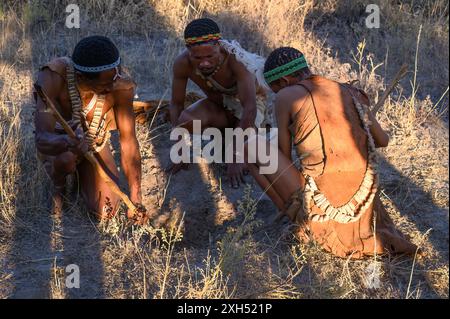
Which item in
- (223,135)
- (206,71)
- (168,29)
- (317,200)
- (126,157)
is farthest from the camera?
(168,29)

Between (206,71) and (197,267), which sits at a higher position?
(206,71)

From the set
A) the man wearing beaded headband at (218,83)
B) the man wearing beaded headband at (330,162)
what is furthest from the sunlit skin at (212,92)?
the man wearing beaded headband at (330,162)

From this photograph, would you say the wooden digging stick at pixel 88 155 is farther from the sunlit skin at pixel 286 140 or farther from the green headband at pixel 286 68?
the green headband at pixel 286 68

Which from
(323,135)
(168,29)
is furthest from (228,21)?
(323,135)

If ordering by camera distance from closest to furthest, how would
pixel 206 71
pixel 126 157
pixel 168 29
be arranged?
1. pixel 126 157
2. pixel 206 71
3. pixel 168 29

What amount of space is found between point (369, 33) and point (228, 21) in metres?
1.29

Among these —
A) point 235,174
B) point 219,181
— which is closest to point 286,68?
point 235,174

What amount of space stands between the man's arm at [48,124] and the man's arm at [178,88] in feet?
3.19

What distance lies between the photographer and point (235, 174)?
430 cm

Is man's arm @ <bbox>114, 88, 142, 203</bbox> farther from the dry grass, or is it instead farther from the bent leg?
the bent leg

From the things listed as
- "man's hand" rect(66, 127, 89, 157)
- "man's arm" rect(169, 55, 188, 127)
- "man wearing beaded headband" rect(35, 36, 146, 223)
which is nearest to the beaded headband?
"man's arm" rect(169, 55, 188, 127)

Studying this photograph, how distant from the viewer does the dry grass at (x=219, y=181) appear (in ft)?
10.4
